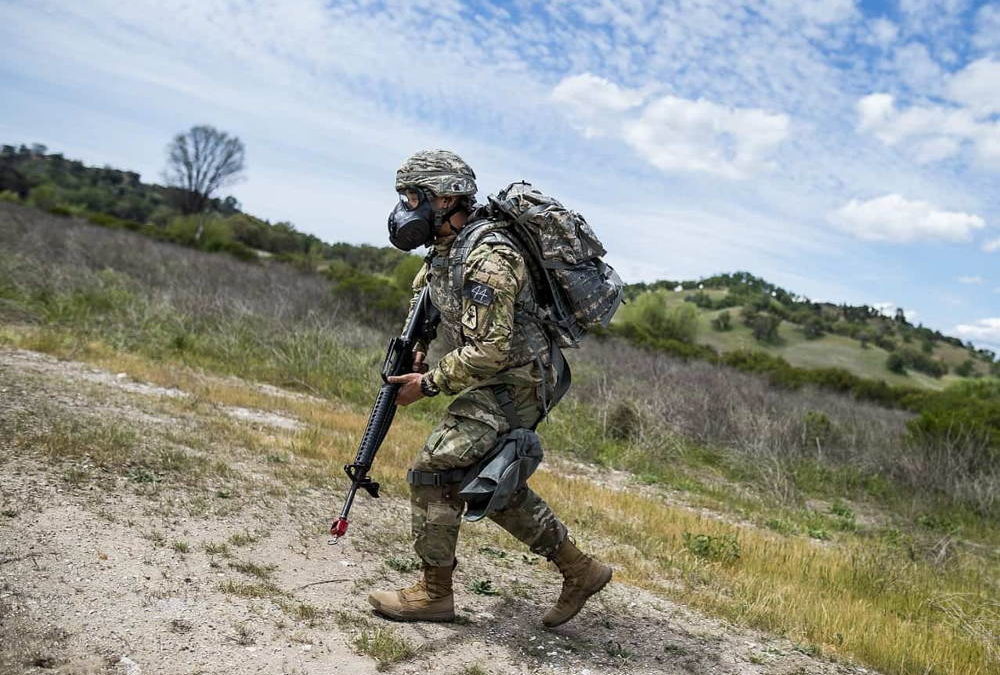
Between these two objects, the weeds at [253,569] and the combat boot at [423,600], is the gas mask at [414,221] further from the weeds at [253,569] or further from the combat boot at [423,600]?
the weeds at [253,569]

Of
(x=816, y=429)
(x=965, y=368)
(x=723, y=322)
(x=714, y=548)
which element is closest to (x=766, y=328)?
(x=723, y=322)

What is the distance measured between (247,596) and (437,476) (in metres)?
1.02

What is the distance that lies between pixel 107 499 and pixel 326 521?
1.22 meters

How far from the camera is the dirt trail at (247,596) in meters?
2.97

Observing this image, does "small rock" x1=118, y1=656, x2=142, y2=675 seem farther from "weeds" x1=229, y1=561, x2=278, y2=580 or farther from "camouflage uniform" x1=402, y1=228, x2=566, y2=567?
"camouflage uniform" x1=402, y1=228, x2=566, y2=567

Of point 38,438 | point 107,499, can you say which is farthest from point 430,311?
point 38,438

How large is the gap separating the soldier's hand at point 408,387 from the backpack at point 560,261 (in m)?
0.63

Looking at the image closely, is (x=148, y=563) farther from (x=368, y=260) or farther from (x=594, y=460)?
(x=368, y=260)

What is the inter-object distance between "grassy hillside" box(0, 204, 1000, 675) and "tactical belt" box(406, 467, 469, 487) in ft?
6.65

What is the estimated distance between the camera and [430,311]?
3752 millimetres

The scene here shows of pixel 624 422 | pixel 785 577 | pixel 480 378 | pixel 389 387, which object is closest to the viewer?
pixel 480 378

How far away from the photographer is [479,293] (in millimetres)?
3211

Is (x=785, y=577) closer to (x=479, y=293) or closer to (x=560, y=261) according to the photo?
(x=560, y=261)

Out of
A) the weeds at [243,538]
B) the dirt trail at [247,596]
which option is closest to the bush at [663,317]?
the dirt trail at [247,596]
